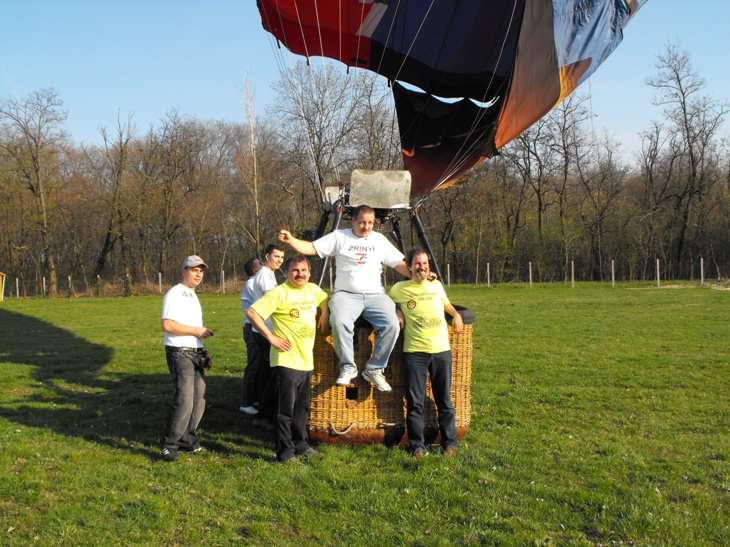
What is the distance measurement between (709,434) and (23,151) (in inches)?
1451

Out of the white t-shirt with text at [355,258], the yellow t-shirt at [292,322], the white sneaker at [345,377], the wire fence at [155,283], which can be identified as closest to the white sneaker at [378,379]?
the white sneaker at [345,377]

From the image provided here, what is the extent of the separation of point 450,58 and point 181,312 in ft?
13.4

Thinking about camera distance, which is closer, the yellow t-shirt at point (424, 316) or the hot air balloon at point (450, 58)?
the yellow t-shirt at point (424, 316)

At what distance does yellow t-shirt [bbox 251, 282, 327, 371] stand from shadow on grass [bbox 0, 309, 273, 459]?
773mm

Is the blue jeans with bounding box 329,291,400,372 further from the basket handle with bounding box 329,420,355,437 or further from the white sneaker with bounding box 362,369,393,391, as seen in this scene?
the basket handle with bounding box 329,420,355,437

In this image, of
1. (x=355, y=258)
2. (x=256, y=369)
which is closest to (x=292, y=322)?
(x=355, y=258)

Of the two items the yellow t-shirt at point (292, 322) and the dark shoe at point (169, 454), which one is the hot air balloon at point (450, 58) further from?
the dark shoe at point (169, 454)

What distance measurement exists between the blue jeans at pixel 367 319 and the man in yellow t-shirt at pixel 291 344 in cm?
19

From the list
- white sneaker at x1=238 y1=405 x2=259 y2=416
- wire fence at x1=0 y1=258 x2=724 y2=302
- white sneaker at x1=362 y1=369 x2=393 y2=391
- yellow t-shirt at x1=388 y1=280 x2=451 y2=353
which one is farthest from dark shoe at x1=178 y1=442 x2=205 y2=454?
wire fence at x1=0 y1=258 x2=724 y2=302

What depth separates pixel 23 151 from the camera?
3516 centimetres

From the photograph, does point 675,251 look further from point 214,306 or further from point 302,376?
point 302,376

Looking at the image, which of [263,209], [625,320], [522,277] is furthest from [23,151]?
[625,320]

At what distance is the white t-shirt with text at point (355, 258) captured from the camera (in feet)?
16.6

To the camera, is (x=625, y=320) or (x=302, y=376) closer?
(x=302, y=376)
